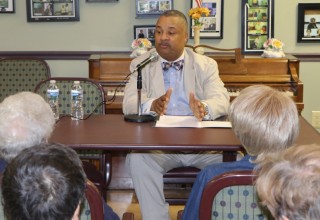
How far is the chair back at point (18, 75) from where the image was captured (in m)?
5.38

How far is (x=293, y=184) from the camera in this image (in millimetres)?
1251

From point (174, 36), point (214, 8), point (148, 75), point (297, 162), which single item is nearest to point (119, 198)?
point (148, 75)

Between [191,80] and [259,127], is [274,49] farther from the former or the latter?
[259,127]

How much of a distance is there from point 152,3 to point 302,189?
439cm

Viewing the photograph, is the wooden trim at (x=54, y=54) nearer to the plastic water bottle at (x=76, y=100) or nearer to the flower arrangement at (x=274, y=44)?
the flower arrangement at (x=274, y=44)

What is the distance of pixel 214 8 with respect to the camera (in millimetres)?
5422

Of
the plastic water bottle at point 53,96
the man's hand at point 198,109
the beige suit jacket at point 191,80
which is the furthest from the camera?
the beige suit jacket at point 191,80

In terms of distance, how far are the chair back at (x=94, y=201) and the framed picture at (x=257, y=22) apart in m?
3.92

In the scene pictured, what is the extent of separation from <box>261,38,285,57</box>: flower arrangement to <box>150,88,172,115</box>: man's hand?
78.4 inches

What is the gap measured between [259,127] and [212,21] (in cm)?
352

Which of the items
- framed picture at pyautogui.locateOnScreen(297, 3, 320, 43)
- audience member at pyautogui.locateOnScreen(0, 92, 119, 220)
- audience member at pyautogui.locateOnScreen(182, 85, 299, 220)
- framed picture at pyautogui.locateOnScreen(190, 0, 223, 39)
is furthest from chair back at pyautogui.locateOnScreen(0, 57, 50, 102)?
audience member at pyautogui.locateOnScreen(182, 85, 299, 220)

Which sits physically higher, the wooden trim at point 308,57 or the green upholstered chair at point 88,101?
the wooden trim at point 308,57

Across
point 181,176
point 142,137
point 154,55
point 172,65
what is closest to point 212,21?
point 172,65

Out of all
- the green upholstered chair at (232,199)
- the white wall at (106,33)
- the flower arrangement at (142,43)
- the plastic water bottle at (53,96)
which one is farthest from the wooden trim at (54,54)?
the green upholstered chair at (232,199)
